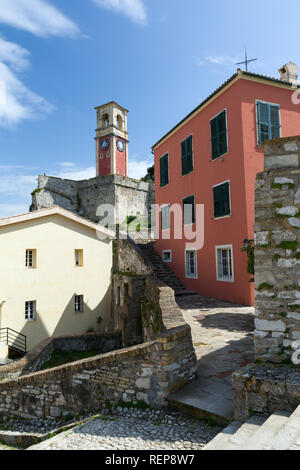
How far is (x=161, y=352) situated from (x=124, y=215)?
1099 inches

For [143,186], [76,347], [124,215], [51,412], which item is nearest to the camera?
[51,412]

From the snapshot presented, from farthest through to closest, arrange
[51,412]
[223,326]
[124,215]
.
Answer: [124,215] → [223,326] → [51,412]

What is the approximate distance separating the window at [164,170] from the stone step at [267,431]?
13.9 metres

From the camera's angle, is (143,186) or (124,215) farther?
(143,186)

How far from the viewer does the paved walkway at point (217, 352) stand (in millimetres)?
4297

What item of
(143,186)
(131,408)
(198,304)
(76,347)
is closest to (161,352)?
(131,408)

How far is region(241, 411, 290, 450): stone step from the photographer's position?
279 centimetres

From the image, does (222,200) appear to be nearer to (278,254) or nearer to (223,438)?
(278,254)

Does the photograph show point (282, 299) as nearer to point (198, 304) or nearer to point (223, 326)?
point (223, 326)

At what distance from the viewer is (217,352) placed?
603 cm

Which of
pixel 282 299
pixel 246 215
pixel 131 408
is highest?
pixel 246 215

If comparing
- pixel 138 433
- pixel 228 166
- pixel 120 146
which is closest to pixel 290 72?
pixel 228 166

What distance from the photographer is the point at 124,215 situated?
3222 cm

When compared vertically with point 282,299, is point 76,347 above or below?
below
